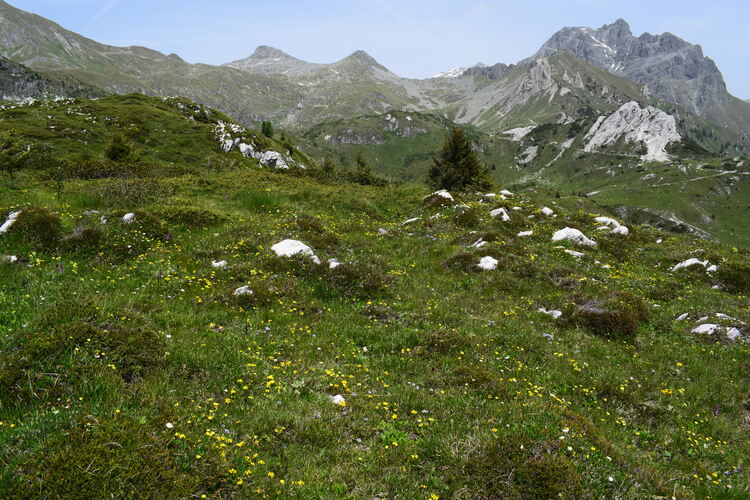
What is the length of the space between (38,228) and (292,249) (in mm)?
8641

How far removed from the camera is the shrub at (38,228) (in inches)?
508

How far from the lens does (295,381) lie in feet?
26.0

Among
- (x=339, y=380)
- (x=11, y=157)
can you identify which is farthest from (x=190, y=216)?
(x=11, y=157)

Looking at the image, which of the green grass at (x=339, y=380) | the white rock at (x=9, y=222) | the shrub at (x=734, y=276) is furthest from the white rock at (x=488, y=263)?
the white rock at (x=9, y=222)

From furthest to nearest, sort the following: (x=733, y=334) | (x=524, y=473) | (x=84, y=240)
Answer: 1. (x=84, y=240)
2. (x=733, y=334)
3. (x=524, y=473)

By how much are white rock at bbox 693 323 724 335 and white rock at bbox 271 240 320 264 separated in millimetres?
13365

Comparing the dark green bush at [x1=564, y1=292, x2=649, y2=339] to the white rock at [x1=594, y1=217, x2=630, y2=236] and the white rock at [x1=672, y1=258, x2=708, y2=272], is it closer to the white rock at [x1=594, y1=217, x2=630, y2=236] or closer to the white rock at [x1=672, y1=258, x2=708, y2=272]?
the white rock at [x1=672, y1=258, x2=708, y2=272]

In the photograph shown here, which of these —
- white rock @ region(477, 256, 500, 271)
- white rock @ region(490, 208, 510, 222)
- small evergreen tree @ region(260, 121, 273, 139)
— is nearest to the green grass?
white rock @ region(477, 256, 500, 271)

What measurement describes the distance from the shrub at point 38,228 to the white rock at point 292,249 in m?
7.37

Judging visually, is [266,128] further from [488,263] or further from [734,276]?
[734,276]

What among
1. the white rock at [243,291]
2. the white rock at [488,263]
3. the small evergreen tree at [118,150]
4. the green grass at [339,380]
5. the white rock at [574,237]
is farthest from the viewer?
the small evergreen tree at [118,150]

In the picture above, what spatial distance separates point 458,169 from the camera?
44688 millimetres

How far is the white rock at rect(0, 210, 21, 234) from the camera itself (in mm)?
12969

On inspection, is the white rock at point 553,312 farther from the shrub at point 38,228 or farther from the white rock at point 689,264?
the shrub at point 38,228
